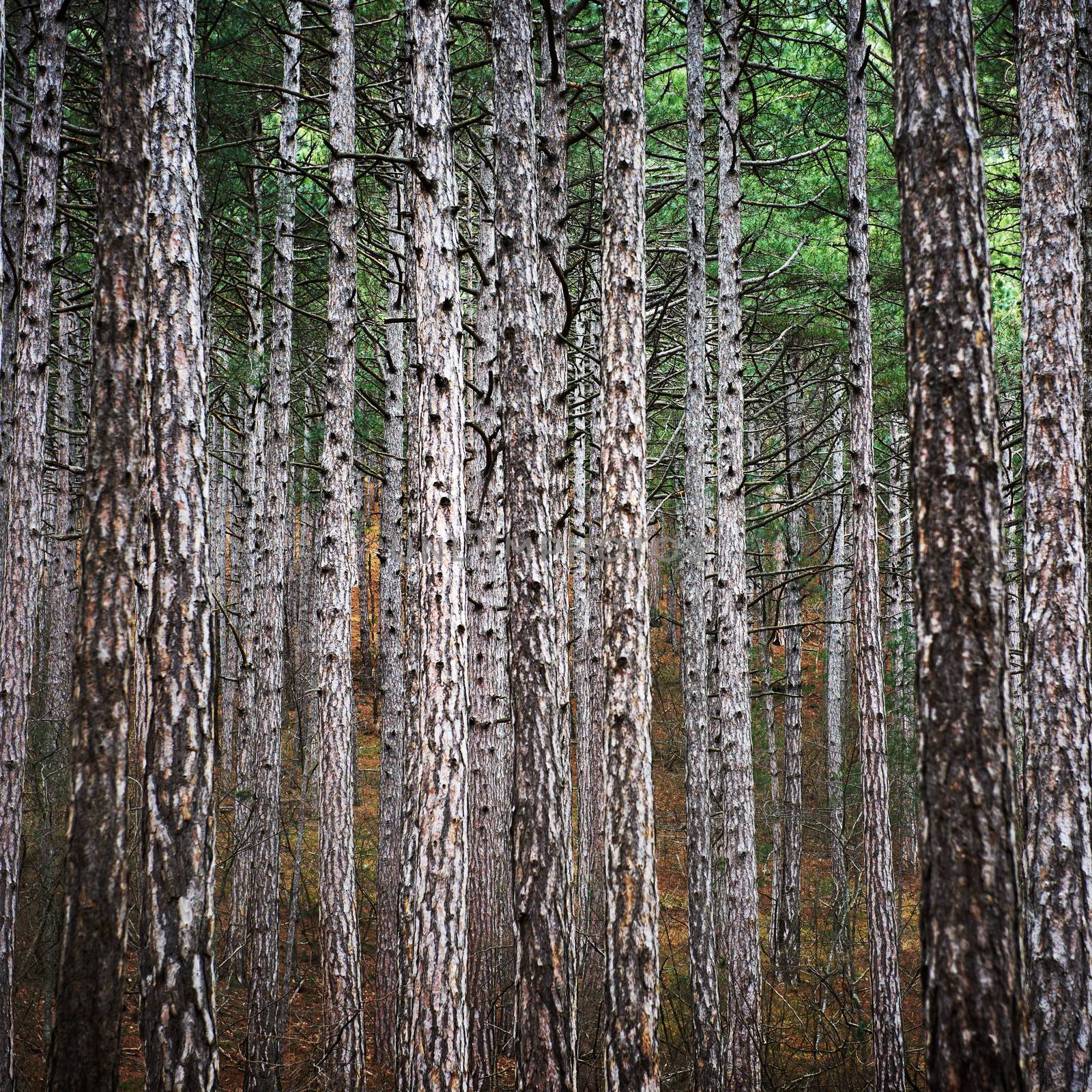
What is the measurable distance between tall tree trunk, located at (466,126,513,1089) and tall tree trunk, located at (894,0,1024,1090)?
398cm

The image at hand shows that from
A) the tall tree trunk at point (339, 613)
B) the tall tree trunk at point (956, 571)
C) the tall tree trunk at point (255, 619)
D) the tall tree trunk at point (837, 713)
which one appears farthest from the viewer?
the tall tree trunk at point (837, 713)

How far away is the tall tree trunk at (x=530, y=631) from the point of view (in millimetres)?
5625

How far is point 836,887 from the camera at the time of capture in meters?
13.6

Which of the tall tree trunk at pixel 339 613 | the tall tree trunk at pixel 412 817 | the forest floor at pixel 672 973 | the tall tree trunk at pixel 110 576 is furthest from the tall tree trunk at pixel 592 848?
the tall tree trunk at pixel 110 576

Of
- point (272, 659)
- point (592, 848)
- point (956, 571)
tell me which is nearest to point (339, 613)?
point (272, 659)

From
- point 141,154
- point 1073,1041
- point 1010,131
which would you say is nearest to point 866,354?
point 1010,131

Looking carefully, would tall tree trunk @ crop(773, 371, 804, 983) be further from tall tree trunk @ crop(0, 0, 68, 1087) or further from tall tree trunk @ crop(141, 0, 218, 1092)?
tall tree trunk @ crop(141, 0, 218, 1092)

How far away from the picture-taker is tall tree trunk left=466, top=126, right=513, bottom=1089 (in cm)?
831

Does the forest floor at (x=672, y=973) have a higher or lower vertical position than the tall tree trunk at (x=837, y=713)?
lower

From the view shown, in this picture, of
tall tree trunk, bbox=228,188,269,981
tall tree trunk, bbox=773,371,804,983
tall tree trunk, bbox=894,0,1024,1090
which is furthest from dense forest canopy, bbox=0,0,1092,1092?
tall tree trunk, bbox=773,371,804,983

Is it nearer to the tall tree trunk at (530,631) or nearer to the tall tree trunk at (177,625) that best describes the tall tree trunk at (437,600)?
the tall tree trunk at (530,631)

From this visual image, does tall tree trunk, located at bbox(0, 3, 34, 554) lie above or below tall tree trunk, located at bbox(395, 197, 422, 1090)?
above

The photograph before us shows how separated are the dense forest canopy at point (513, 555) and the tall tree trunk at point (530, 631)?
3 centimetres

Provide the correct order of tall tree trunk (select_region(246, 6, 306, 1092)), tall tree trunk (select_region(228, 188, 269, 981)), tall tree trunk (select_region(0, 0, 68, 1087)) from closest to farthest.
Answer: tall tree trunk (select_region(0, 0, 68, 1087)), tall tree trunk (select_region(246, 6, 306, 1092)), tall tree trunk (select_region(228, 188, 269, 981))
